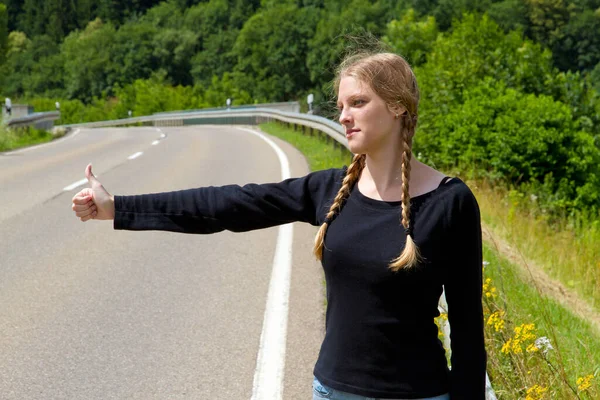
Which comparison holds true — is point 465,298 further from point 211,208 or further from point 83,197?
point 83,197

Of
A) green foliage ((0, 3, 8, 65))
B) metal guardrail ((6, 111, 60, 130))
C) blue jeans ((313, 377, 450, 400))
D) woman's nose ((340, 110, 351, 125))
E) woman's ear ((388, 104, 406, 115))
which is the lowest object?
green foliage ((0, 3, 8, 65))

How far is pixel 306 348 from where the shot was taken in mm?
5777

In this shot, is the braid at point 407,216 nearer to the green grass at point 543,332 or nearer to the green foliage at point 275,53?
the green grass at point 543,332

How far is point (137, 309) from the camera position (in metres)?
6.85

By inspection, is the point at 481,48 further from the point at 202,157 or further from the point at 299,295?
the point at 299,295

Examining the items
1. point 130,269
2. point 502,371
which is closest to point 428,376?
point 502,371

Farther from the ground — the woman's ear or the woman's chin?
the woman's ear

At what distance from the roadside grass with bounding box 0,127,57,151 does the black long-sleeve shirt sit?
2340 cm

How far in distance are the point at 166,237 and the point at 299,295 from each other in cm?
326

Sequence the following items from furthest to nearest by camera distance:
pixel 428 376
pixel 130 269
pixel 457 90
→ pixel 457 90 → pixel 130 269 → pixel 428 376

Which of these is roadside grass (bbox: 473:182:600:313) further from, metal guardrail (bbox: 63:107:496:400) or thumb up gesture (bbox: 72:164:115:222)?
thumb up gesture (bbox: 72:164:115:222)

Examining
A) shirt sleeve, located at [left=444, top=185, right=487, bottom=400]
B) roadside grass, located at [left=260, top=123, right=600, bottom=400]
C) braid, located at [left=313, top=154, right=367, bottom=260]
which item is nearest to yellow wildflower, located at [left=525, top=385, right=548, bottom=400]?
roadside grass, located at [left=260, top=123, right=600, bottom=400]

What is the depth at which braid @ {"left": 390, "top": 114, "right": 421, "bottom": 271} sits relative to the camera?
2.28 metres

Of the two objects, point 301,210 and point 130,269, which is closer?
point 301,210
